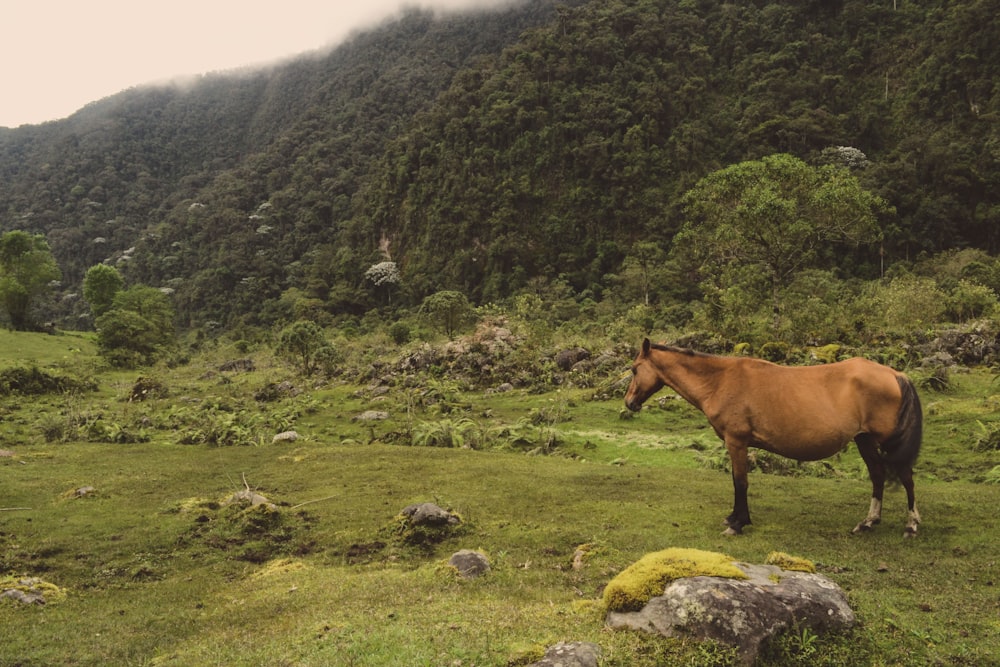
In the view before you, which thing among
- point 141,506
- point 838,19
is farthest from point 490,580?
point 838,19

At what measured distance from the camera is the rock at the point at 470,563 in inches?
305

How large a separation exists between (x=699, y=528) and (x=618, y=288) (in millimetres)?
61565

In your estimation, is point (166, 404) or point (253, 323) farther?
point (253, 323)

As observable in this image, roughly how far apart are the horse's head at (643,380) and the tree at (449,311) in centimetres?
3850

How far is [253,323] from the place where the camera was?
95.1 meters

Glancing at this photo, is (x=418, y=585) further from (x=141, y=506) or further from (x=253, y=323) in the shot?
(x=253, y=323)

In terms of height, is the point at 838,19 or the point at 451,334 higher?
the point at 838,19

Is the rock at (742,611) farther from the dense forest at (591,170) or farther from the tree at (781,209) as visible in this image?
the dense forest at (591,170)

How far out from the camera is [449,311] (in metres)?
48.2

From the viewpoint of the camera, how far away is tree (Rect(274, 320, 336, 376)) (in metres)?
38.4

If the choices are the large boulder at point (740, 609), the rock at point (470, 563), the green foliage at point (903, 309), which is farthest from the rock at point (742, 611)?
the green foliage at point (903, 309)

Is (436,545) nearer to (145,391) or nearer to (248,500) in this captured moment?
(248,500)

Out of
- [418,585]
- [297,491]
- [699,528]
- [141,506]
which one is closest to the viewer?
[418,585]

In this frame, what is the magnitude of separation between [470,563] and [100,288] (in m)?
77.1
